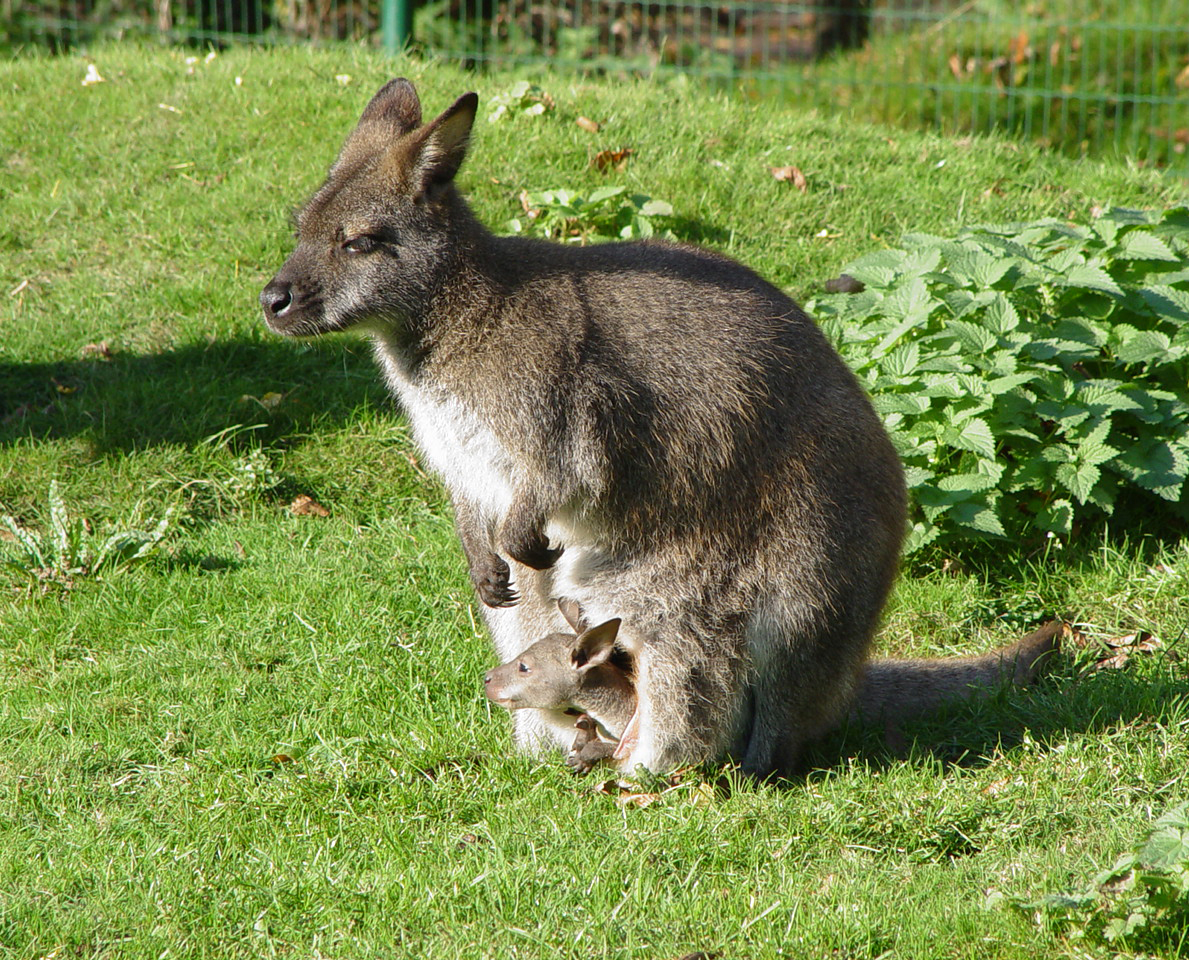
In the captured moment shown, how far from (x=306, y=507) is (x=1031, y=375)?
9.95 ft

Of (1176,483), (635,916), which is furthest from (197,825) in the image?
(1176,483)

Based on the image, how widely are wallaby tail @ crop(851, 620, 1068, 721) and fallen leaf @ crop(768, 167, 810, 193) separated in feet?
11.5

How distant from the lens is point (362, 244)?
3.99 metres

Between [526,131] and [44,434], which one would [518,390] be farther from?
[526,131]

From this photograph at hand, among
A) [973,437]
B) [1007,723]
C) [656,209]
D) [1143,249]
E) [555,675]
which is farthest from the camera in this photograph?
[656,209]

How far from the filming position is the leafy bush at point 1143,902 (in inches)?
123

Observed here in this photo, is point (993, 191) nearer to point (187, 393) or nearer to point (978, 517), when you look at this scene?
point (978, 517)

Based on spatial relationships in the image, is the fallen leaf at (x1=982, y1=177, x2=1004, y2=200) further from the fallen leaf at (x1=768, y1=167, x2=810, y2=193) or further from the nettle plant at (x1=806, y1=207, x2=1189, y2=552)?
the nettle plant at (x1=806, y1=207, x2=1189, y2=552)

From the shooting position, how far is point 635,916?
352 centimetres

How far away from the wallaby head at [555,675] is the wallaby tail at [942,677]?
0.90 m

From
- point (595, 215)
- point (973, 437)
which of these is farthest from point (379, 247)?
point (595, 215)

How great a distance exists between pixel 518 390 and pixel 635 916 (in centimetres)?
148

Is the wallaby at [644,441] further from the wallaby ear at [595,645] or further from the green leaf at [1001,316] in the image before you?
the green leaf at [1001,316]

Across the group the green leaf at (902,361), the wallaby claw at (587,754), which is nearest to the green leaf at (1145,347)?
the green leaf at (902,361)
